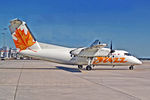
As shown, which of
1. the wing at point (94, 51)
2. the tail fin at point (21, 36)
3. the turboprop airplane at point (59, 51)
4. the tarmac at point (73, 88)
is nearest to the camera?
the tarmac at point (73, 88)

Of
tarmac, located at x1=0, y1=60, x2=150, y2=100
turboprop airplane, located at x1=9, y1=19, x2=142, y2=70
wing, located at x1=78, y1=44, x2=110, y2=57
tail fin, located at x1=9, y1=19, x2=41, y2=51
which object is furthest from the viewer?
wing, located at x1=78, y1=44, x2=110, y2=57

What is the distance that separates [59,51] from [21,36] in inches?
209

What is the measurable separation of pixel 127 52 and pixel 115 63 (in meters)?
2.69

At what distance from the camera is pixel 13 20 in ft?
78.7

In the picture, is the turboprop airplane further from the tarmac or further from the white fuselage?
the tarmac

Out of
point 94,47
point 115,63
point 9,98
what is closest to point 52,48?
point 94,47

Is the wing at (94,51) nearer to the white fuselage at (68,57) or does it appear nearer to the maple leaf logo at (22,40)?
the white fuselage at (68,57)

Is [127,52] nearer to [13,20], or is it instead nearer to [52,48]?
[52,48]

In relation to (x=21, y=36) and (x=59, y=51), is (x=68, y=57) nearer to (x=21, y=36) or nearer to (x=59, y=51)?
(x=59, y=51)

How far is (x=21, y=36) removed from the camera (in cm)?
2436

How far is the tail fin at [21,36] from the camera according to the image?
24141 millimetres

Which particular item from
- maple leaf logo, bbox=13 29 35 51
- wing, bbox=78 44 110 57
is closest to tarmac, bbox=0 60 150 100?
wing, bbox=78 44 110 57

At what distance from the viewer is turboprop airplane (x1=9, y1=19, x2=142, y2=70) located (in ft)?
79.6

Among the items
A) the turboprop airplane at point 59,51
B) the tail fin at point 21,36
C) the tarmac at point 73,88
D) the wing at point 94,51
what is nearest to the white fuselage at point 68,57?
the turboprop airplane at point 59,51
